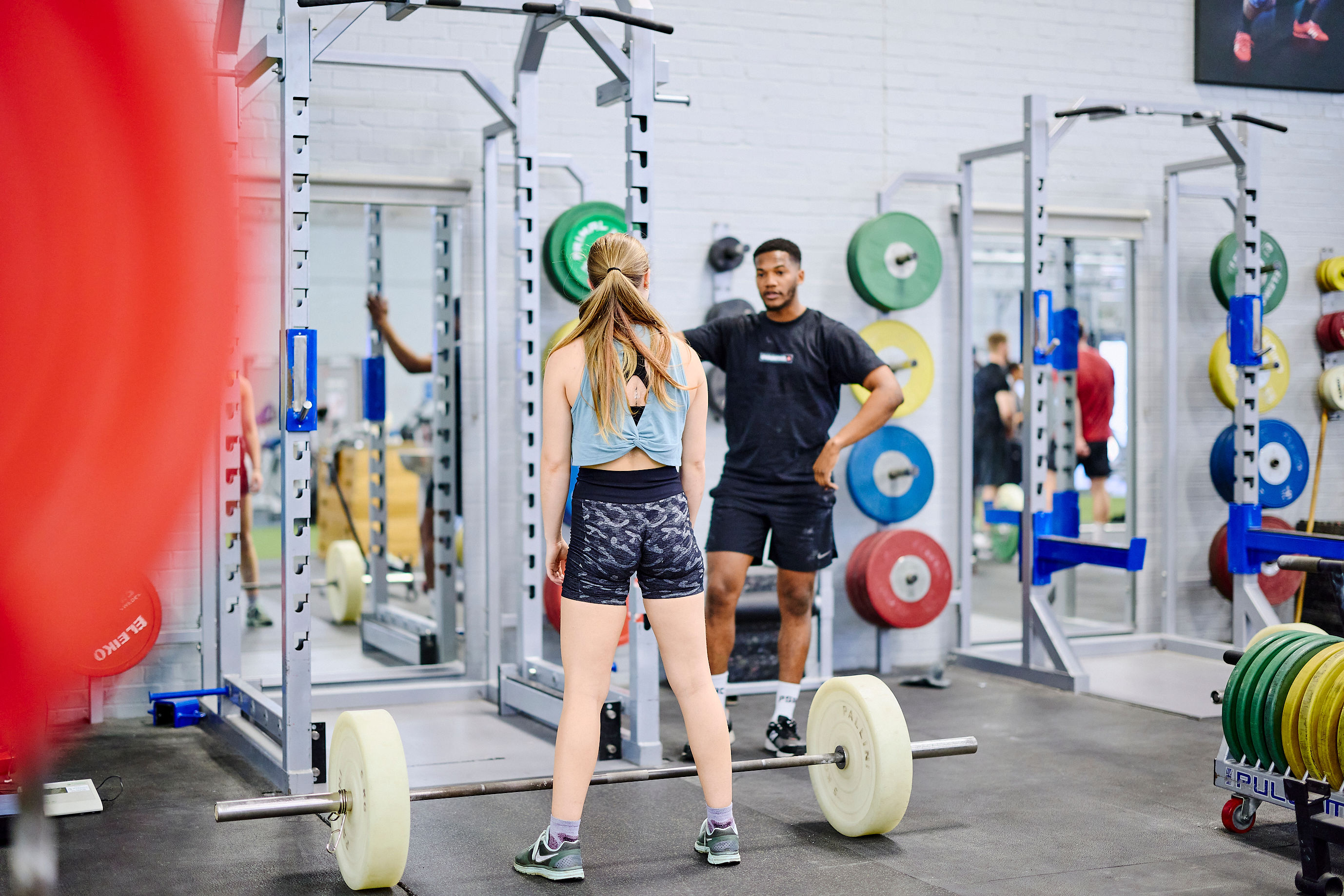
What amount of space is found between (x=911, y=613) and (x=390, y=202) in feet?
8.94

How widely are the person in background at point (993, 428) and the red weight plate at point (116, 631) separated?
270 inches

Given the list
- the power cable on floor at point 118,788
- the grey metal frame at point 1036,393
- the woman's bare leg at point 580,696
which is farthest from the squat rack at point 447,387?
the grey metal frame at point 1036,393

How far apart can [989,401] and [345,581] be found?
12.5 feet

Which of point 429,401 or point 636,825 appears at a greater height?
point 429,401

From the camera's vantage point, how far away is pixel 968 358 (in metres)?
5.76

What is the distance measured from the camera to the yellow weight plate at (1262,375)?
603 cm

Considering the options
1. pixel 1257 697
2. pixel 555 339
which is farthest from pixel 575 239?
pixel 1257 697

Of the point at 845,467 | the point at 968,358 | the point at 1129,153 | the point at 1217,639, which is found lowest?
the point at 1217,639

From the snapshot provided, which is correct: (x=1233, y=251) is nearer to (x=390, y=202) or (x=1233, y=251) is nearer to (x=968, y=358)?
(x=968, y=358)

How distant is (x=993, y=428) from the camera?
24.2 feet

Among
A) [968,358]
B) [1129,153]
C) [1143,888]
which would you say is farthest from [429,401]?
[1143,888]

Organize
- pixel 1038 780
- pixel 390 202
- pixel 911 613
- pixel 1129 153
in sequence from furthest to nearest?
pixel 1129 153, pixel 911 613, pixel 390 202, pixel 1038 780

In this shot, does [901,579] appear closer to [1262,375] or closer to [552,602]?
[552,602]

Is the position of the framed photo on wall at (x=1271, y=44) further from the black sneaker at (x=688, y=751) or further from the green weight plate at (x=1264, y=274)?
the black sneaker at (x=688, y=751)
